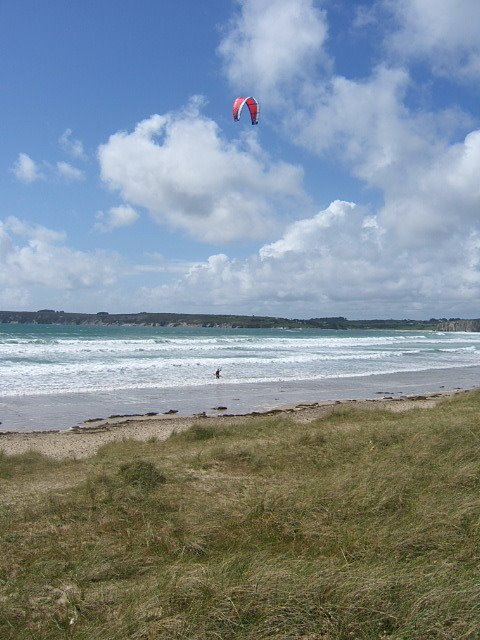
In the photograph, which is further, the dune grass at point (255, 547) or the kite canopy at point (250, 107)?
the kite canopy at point (250, 107)

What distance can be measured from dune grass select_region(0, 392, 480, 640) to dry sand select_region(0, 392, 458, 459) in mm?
2942

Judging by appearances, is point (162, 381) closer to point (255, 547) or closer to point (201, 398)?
point (201, 398)

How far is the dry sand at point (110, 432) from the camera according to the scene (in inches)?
486

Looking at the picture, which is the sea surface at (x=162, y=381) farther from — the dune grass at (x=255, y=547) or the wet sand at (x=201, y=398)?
the dune grass at (x=255, y=547)

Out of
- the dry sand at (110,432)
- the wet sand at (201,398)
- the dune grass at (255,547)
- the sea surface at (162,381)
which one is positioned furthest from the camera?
the sea surface at (162,381)

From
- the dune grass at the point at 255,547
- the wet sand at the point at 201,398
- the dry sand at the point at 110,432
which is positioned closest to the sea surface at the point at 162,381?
the wet sand at the point at 201,398

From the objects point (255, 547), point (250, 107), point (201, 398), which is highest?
point (250, 107)

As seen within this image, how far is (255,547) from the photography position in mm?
5113

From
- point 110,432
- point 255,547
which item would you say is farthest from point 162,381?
point 255,547

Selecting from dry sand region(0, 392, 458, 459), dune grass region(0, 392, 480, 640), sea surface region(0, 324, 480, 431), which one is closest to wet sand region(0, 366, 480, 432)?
sea surface region(0, 324, 480, 431)

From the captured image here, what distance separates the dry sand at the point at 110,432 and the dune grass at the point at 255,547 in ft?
9.65

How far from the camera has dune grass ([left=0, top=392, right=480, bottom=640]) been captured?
11.7 feet

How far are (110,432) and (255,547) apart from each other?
1036 cm

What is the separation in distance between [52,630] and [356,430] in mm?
8564
